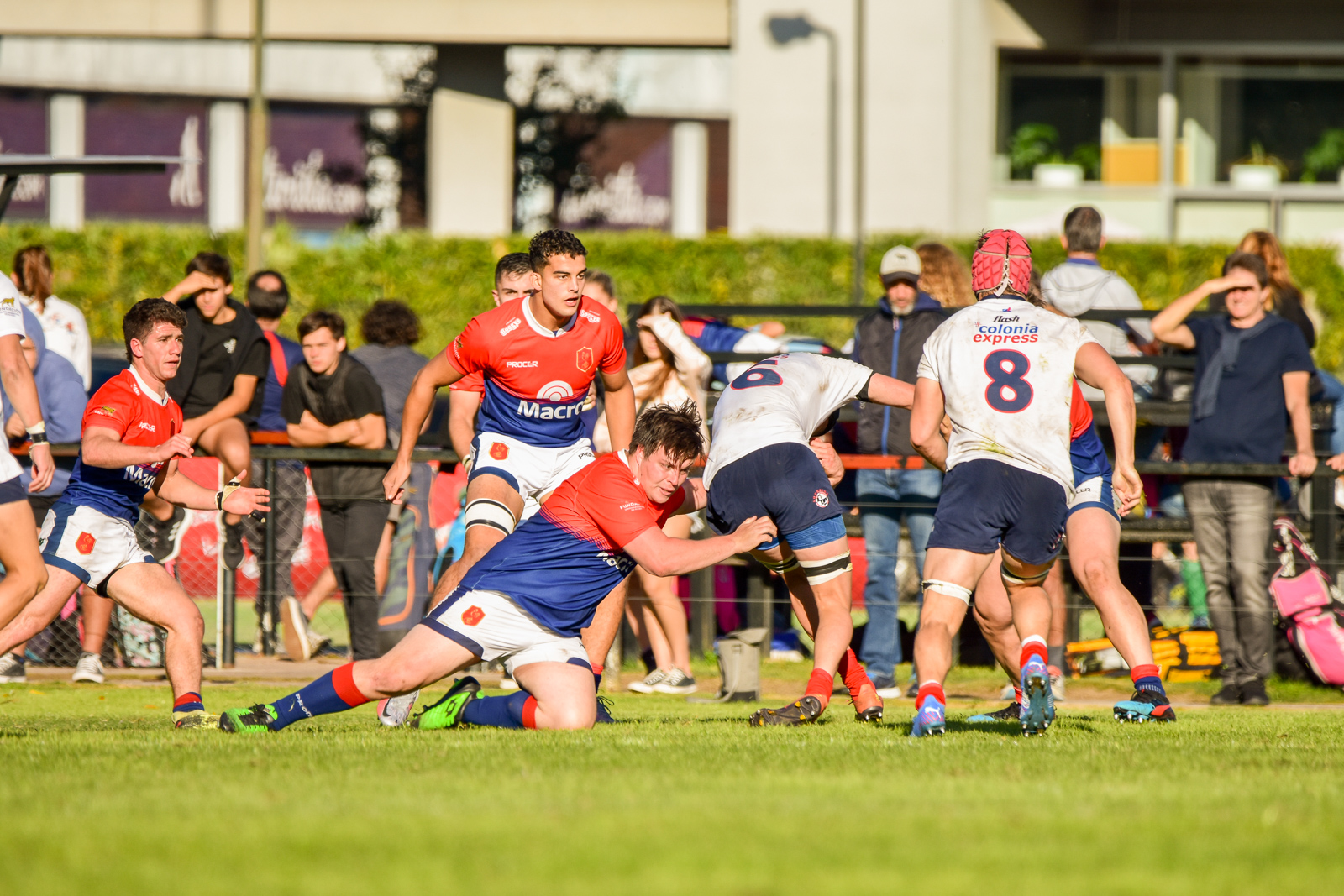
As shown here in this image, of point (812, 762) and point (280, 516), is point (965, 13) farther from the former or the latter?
point (812, 762)

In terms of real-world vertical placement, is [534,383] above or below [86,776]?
above

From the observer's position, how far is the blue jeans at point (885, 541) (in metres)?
9.72

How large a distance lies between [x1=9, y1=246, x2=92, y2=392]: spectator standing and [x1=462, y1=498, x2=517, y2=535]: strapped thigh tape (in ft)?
14.0

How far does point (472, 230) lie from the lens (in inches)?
1096

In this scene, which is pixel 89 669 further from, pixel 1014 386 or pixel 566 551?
pixel 1014 386

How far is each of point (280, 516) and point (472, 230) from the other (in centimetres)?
1766

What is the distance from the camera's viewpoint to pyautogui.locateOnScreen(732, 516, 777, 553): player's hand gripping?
607 cm

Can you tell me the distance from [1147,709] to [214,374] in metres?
6.27

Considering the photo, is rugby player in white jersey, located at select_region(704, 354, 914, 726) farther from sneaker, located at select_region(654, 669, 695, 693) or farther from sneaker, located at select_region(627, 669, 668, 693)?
sneaker, located at select_region(627, 669, 668, 693)

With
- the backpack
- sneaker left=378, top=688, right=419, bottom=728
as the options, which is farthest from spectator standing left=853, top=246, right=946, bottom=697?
sneaker left=378, top=688, right=419, bottom=728

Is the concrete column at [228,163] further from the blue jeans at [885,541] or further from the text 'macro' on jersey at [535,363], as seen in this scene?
the text 'macro' on jersey at [535,363]

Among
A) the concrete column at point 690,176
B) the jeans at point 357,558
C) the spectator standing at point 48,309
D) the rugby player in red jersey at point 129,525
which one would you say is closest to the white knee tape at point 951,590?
the rugby player in red jersey at point 129,525

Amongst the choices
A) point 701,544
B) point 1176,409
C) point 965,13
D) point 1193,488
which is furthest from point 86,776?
point 965,13

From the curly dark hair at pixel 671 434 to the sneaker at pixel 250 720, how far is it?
1886 mm
